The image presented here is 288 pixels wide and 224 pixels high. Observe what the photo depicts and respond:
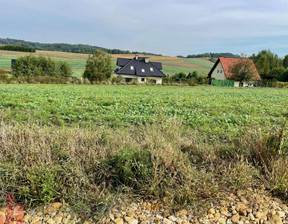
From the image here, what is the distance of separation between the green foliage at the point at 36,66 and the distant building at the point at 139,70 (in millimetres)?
15853

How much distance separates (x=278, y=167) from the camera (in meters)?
2.78

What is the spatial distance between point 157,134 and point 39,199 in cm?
186

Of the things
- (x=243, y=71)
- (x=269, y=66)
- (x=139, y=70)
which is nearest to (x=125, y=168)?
(x=139, y=70)

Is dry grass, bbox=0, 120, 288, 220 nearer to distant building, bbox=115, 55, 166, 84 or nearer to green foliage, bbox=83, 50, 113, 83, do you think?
green foliage, bbox=83, 50, 113, 83

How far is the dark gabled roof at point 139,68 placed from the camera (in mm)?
49531

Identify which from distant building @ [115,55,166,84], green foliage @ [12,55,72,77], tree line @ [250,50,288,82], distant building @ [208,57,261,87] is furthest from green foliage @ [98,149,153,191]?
tree line @ [250,50,288,82]

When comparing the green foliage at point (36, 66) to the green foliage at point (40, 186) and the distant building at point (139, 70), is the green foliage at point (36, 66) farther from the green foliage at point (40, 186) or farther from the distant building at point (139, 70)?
the green foliage at point (40, 186)

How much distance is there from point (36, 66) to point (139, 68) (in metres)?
23.8

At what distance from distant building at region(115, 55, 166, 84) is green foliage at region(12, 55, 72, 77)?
52.0 ft

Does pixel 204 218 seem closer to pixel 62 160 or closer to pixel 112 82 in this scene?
pixel 62 160

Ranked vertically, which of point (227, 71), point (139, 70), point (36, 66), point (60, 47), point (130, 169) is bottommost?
point (130, 169)

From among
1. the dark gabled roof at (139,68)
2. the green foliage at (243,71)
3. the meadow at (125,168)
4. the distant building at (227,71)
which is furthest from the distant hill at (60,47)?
the meadow at (125,168)

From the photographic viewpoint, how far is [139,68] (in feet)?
166

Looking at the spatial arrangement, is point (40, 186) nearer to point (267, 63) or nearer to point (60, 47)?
point (267, 63)
